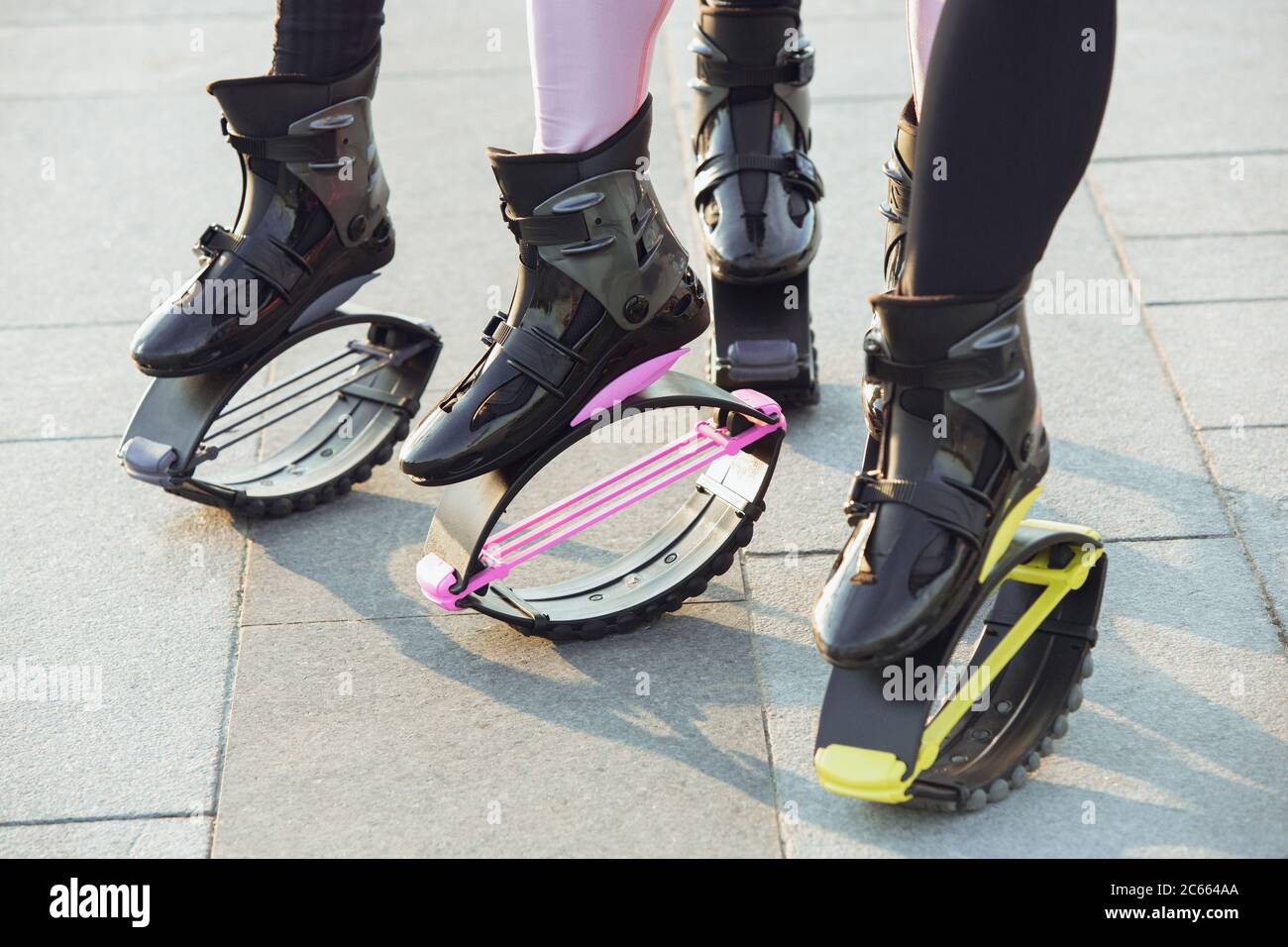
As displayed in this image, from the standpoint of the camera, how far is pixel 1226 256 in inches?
115

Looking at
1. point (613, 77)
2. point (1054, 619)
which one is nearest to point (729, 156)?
point (613, 77)

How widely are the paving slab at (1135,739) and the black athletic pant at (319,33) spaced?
3.26 ft

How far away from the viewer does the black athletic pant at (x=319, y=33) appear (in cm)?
204

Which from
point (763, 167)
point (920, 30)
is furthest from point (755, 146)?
point (920, 30)

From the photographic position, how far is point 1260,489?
2.21m

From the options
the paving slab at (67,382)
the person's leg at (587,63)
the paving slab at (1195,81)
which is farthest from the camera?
the paving slab at (1195,81)

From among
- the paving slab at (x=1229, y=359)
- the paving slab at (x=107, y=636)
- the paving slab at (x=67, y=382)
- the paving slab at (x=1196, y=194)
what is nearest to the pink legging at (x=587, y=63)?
the paving slab at (x=107, y=636)

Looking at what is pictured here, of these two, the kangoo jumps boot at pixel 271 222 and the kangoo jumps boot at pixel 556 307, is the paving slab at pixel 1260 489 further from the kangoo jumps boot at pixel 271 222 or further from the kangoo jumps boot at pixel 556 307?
the kangoo jumps boot at pixel 271 222

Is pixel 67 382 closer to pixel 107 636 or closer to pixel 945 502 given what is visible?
pixel 107 636

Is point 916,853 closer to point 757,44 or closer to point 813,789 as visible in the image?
point 813,789

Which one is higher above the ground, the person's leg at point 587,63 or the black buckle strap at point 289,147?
the person's leg at point 587,63

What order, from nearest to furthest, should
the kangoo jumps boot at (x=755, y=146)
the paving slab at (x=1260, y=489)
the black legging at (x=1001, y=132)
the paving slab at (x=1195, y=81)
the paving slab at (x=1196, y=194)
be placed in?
the black legging at (x=1001, y=132)
the paving slab at (x=1260, y=489)
the kangoo jumps boot at (x=755, y=146)
the paving slab at (x=1196, y=194)
the paving slab at (x=1195, y=81)

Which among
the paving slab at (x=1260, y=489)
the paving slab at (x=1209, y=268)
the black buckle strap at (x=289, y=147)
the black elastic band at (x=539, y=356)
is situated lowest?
the paving slab at (x=1260, y=489)

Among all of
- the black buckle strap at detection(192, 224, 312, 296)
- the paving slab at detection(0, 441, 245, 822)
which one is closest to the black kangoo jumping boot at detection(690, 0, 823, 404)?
the black buckle strap at detection(192, 224, 312, 296)
